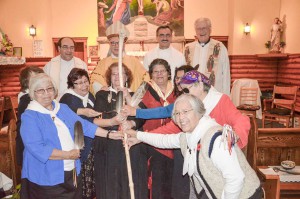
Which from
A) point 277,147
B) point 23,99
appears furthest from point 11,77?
point 277,147

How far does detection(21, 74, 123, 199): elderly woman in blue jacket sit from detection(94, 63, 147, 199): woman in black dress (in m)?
0.56

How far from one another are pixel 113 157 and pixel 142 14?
9654mm

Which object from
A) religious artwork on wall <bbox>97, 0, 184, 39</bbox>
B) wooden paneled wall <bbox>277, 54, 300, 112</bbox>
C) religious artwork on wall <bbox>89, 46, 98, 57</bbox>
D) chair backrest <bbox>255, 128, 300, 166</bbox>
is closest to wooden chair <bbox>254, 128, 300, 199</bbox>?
chair backrest <bbox>255, 128, 300, 166</bbox>

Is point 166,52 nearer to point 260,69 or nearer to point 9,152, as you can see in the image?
point 9,152

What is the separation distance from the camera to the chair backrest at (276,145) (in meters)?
3.24

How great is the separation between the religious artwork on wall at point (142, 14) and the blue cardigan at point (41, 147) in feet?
32.0

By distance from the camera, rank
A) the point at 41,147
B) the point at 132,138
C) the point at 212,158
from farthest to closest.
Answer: the point at 132,138 → the point at 41,147 → the point at 212,158

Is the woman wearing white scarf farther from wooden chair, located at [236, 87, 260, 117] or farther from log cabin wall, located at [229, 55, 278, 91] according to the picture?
log cabin wall, located at [229, 55, 278, 91]

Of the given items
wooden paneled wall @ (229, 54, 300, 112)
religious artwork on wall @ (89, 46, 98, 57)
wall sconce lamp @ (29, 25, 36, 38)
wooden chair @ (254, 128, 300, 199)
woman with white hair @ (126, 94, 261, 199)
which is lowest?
wooden chair @ (254, 128, 300, 199)

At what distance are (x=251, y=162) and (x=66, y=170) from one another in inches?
76.4

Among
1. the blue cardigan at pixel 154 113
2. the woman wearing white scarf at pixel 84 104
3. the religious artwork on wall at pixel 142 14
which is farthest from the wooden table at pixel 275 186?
the religious artwork on wall at pixel 142 14

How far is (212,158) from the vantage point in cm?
186

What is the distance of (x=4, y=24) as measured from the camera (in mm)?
11164

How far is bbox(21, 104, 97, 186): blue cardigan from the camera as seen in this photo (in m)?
2.24
